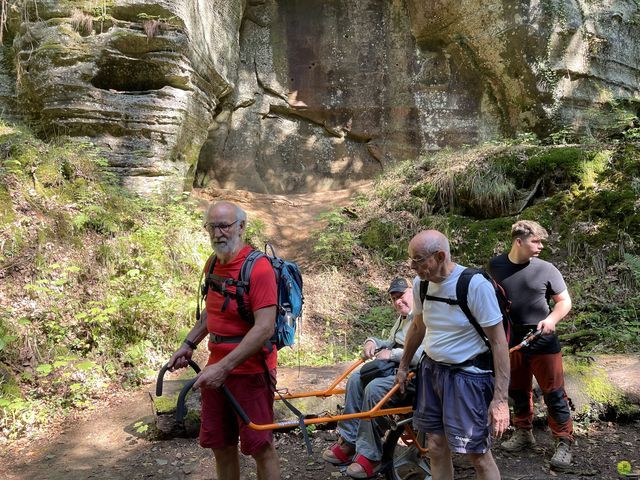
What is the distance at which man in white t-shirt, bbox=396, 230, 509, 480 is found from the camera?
2805 millimetres

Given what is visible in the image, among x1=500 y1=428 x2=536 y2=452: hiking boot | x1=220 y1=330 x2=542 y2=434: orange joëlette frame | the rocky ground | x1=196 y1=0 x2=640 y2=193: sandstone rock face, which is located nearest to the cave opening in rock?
x1=196 y1=0 x2=640 y2=193: sandstone rock face

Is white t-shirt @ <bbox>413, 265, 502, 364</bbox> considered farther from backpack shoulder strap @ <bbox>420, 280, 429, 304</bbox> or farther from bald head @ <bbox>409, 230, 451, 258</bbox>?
bald head @ <bbox>409, 230, 451, 258</bbox>

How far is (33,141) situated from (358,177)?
8.59 metres

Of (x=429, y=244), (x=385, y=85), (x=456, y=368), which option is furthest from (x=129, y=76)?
(x=456, y=368)

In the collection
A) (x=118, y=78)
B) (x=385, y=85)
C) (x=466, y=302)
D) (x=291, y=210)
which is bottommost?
(x=466, y=302)

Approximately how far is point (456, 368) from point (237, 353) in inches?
50.7

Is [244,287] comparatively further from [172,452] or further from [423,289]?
[172,452]

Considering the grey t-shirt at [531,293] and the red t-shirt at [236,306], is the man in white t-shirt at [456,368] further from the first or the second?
the grey t-shirt at [531,293]

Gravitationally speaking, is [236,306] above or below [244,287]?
below

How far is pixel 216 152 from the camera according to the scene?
13.7 metres

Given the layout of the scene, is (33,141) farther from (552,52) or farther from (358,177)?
(552,52)

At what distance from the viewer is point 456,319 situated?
9.55 ft

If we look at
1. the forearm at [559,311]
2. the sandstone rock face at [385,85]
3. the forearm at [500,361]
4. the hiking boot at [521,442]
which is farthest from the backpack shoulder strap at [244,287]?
the sandstone rock face at [385,85]

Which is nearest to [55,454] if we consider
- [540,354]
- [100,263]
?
[100,263]
